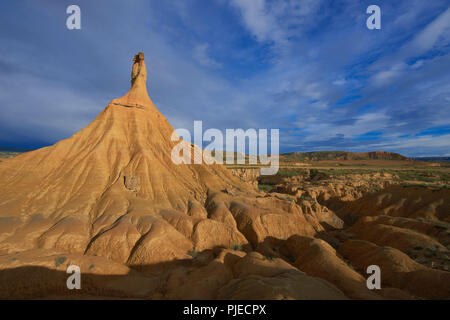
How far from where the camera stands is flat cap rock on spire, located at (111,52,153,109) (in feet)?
100

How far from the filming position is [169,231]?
56.6 ft

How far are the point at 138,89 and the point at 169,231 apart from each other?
25639 millimetres

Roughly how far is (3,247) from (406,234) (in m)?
34.5

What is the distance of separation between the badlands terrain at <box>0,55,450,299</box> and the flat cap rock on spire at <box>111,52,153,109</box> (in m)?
0.22

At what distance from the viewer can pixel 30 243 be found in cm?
1517

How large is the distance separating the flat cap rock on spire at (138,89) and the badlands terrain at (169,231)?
22 cm

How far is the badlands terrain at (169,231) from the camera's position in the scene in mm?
11211

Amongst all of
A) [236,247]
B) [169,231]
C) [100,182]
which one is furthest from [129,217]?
[236,247]

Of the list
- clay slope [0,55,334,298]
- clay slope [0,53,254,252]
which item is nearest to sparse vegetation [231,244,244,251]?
clay slope [0,55,334,298]

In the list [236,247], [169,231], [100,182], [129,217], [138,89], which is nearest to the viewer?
[169,231]

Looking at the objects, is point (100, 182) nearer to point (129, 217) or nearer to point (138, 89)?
point (129, 217)

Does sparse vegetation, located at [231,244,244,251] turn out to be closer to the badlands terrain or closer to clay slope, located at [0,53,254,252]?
the badlands terrain
